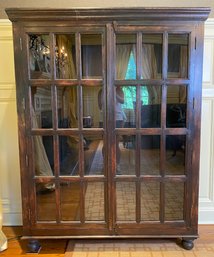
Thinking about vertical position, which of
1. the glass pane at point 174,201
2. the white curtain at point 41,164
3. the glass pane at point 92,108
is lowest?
the glass pane at point 174,201

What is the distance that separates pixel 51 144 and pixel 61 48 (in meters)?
0.69

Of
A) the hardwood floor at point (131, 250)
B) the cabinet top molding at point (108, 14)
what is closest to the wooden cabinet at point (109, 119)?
the cabinet top molding at point (108, 14)

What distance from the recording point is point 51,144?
74.2 inches

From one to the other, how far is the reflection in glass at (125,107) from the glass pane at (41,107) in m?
0.49

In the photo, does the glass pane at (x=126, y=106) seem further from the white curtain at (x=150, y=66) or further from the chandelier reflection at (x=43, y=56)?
the chandelier reflection at (x=43, y=56)

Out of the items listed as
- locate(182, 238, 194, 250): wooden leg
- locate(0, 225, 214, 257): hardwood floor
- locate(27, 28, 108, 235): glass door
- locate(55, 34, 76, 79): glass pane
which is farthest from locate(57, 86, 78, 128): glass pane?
locate(182, 238, 194, 250): wooden leg

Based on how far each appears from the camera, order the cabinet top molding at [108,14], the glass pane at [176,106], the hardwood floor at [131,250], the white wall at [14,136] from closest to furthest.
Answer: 1. the cabinet top molding at [108,14]
2. the glass pane at [176,106]
3. the hardwood floor at [131,250]
4. the white wall at [14,136]

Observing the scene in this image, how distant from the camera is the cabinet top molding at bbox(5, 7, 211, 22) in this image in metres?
1.72

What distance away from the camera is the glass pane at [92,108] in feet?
6.07

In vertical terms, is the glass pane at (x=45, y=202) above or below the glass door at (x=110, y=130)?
below

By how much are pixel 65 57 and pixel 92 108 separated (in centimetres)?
41

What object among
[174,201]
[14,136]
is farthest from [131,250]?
[14,136]

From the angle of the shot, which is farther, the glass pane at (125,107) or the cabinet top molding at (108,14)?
the glass pane at (125,107)

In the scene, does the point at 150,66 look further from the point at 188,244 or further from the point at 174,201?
the point at 188,244
